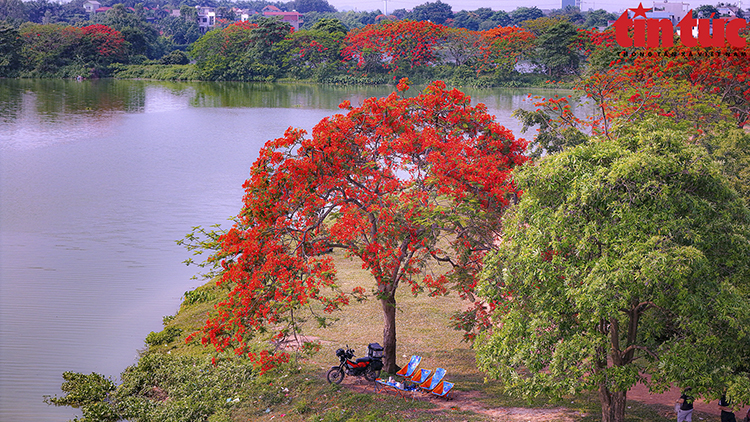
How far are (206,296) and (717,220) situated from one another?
1415cm

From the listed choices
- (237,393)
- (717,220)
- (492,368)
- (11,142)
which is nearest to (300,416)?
(237,393)

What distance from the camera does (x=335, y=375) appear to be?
1159cm

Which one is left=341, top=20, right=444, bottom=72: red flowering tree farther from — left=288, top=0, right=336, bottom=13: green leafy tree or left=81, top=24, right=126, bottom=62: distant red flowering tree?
left=288, top=0, right=336, bottom=13: green leafy tree

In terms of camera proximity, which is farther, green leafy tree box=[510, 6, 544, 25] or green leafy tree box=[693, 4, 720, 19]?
green leafy tree box=[510, 6, 544, 25]

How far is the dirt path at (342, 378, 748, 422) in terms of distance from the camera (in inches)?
374

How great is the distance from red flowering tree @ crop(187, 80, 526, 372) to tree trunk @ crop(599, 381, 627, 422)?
10.9 ft

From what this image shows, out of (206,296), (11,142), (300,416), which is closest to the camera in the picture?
(300,416)

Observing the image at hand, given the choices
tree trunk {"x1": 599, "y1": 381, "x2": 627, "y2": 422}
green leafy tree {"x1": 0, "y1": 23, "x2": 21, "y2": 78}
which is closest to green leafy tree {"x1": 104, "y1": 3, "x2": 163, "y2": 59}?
green leafy tree {"x1": 0, "y1": 23, "x2": 21, "y2": 78}

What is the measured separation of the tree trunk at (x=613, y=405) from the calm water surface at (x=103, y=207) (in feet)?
33.0

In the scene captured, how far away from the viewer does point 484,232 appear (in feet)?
36.8

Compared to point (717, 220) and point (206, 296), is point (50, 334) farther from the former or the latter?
point (717, 220)

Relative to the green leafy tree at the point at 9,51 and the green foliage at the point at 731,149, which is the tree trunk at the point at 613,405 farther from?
the green leafy tree at the point at 9,51

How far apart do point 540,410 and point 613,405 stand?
1626 millimetres

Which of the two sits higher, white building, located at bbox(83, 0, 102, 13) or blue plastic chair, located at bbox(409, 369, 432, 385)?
white building, located at bbox(83, 0, 102, 13)
